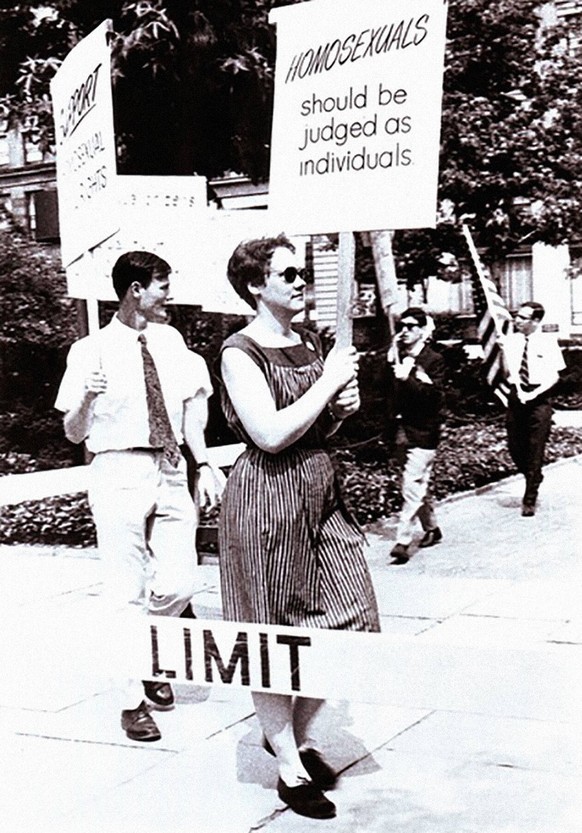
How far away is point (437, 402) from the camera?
13.0 ft

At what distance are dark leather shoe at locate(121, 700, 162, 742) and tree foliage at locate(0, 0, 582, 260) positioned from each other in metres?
1.68

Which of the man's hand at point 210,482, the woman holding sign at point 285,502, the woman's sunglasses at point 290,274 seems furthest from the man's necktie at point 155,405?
the woman's sunglasses at point 290,274

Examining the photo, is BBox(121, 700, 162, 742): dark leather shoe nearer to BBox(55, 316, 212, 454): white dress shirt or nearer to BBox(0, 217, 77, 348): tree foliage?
BBox(55, 316, 212, 454): white dress shirt

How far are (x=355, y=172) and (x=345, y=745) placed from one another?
1.75 metres

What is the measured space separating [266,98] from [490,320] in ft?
3.11

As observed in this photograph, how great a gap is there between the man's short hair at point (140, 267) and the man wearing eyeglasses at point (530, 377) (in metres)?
1.26

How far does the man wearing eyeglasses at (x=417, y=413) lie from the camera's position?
153 inches

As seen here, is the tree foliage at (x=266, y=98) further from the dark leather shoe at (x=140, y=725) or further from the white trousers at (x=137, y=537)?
the dark leather shoe at (x=140, y=725)

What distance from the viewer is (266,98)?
4234 millimetres

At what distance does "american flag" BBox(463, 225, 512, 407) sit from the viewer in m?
3.77

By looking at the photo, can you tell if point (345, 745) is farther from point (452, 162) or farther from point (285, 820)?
point (452, 162)

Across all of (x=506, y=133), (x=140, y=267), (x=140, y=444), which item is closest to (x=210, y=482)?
(x=140, y=444)

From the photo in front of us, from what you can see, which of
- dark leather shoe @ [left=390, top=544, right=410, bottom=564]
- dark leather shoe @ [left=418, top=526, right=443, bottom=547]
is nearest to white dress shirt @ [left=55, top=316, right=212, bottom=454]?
dark leather shoe @ [left=390, top=544, right=410, bottom=564]

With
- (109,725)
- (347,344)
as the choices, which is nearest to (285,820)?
(109,725)
